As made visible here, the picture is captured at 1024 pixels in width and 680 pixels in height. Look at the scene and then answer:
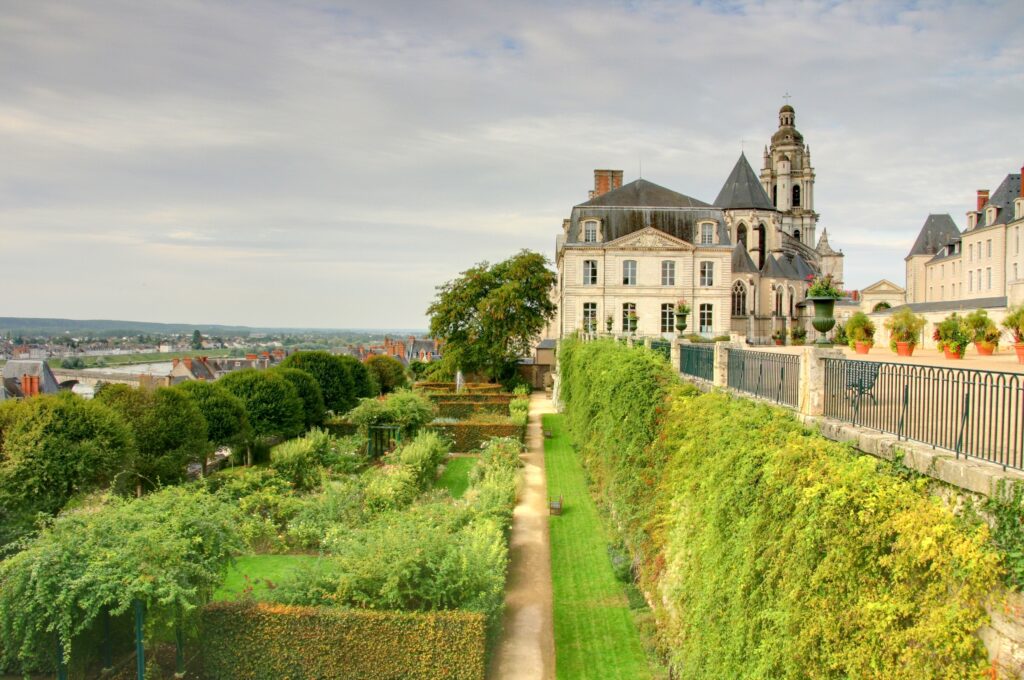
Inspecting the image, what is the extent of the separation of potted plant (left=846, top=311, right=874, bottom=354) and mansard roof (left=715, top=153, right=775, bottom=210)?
1709 inches

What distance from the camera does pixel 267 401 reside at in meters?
25.1

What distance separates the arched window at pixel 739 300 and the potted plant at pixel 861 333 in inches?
1458

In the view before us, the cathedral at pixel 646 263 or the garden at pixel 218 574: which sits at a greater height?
the cathedral at pixel 646 263

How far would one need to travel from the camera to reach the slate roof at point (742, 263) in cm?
5366

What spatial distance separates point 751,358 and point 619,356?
19.3 ft

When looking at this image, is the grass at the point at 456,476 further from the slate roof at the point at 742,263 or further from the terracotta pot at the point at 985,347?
the slate roof at the point at 742,263

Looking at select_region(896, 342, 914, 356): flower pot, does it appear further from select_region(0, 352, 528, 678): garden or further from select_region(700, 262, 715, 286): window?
select_region(700, 262, 715, 286): window

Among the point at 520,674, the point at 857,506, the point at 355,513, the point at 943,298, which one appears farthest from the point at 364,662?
the point at 943,298

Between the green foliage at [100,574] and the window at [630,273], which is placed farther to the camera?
the window at [630,273]

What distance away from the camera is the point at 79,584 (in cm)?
866

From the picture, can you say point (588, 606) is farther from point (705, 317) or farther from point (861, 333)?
point (705, 317)

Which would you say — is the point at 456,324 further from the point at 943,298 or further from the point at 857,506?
the point at 943,298

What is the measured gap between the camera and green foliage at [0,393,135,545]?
1445 cm

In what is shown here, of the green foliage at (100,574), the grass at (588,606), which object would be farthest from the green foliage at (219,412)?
the green foliage at (100,574)
